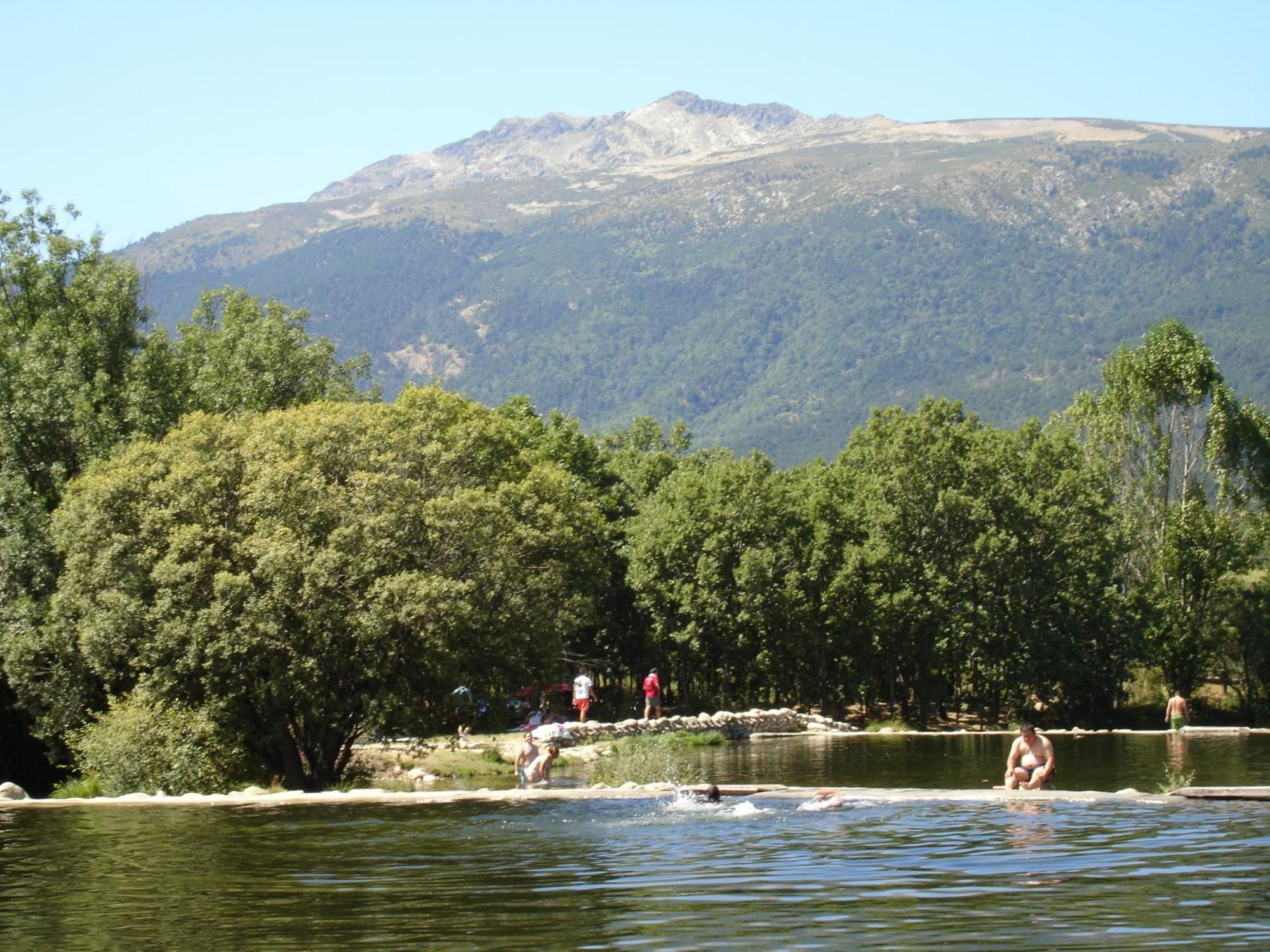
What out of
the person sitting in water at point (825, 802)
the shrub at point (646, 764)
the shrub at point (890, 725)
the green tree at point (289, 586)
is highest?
the green tree at point (289, 586)

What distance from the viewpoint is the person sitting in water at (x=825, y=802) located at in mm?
24781

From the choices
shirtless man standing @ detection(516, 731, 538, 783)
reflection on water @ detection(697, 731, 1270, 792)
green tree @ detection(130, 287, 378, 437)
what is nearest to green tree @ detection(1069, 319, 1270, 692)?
reflection on water @ detection(697, 731, 1270, 792)

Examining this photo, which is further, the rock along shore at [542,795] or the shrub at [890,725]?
the shrub at [890,725]

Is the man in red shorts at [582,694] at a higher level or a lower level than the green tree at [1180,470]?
lower

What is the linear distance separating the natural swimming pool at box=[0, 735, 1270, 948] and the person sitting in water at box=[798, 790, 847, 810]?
0.37m

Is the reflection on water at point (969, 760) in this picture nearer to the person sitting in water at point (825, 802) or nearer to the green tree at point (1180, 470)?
the person sitting in water at point (825, 802)

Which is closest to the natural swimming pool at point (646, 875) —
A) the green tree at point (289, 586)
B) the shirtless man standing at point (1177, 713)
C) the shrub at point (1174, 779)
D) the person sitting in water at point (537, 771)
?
the shrub at point (1174, 779)

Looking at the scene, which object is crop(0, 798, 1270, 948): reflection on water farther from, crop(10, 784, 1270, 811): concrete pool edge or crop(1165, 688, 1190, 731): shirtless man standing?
crop(1165, 688, 1190, 731): shirtless man standing

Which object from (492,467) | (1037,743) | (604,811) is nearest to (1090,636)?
(492,467)

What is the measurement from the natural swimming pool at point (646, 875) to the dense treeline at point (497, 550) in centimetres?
713

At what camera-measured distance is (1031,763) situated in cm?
2694

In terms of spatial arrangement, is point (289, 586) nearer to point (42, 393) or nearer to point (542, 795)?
point (542, 795)

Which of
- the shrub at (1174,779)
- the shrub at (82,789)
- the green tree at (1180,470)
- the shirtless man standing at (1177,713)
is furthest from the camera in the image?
the green tree at (1180,470)

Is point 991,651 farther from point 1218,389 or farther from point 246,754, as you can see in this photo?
point 246,754
